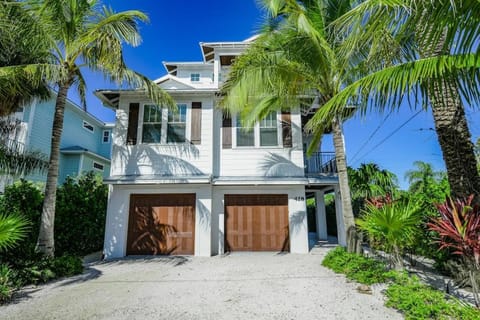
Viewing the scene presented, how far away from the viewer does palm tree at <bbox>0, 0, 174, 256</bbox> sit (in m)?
6.78

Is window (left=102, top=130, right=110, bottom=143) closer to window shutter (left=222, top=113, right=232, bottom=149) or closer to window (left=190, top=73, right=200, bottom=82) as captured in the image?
window (left=190, top=73, right=200, bottom=82)

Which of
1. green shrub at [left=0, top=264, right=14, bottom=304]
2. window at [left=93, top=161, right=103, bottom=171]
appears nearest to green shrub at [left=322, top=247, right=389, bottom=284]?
green shrub at [left=0, top=264, right=14, bottom=304]

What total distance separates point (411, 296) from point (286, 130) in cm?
748

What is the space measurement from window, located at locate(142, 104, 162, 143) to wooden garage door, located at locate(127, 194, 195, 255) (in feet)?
7.90

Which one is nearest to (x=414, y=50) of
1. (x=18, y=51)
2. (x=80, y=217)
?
(x=18, y=51)

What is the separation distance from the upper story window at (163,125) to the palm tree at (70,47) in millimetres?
2543

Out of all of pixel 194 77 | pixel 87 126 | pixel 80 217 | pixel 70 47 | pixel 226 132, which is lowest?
pixel 80 217

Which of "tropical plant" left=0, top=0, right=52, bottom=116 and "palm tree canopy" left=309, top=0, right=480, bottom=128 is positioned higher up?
"tropical plant" left=0, top=0, right=52, bottom=116

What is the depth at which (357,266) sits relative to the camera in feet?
19.6

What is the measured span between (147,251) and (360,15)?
1002cm

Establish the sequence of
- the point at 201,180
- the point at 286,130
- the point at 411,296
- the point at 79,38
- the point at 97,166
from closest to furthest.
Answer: the point at 411,296 → the point at 79,38 → the point at 201,180 → the point at 286,130 → the point at 97,166

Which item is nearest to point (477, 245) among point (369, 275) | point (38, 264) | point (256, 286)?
point (369, 275)

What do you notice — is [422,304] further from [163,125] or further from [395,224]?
[163,125]

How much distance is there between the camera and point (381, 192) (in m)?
10.9
